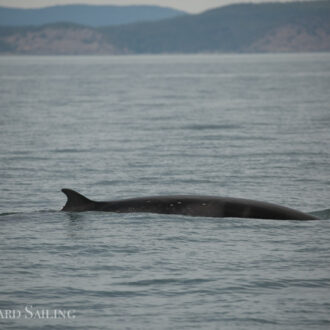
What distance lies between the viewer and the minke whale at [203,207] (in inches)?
609

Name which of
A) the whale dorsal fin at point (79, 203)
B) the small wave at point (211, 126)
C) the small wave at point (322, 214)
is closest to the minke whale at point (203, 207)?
the whale dorsal fin at point (79, 203)

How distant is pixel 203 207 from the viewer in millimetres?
15609

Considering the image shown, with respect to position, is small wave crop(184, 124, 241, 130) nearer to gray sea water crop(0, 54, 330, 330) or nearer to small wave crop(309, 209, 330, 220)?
gray sea water crop(0, 54, 330, 330)

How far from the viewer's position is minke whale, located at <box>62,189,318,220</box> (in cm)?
1547

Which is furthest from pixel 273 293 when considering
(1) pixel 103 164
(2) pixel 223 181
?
(1) pixel 103 164

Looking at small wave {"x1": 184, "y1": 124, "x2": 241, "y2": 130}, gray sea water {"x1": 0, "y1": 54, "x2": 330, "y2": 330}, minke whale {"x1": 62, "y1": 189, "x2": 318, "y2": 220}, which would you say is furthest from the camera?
small wave {"x1": 184, "y1": 124, "x2": 241, "y2": 130}

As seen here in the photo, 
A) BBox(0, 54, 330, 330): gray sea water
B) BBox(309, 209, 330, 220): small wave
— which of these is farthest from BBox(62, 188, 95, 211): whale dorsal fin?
BBox(309, 209, 330, 220): small wave

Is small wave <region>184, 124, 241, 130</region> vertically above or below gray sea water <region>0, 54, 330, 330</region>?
above

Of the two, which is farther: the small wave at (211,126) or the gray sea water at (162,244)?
the small wave at (211,126)

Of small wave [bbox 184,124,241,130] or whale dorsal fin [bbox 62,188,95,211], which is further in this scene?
small wave [bbox 184,124,241,130]

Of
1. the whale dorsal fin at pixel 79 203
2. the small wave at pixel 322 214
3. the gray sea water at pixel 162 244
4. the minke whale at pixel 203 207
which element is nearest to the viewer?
the gray sea water at pixel 162 244

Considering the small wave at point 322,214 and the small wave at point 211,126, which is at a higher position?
the small wave at point 211,126

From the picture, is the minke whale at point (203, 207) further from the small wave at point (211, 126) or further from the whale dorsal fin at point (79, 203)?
the small wave at point (211, 126)

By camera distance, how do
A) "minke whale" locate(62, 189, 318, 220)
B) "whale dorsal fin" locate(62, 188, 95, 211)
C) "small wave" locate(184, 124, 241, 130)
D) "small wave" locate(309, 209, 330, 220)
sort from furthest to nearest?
"small wave" locate(184, 124, 241, 130), "small wave" locate(309, 209, 330, 220), "whale dorsal fin" locate(62, 188, 95, 211), "minke whale" locate(62, 189, 318, 220)
